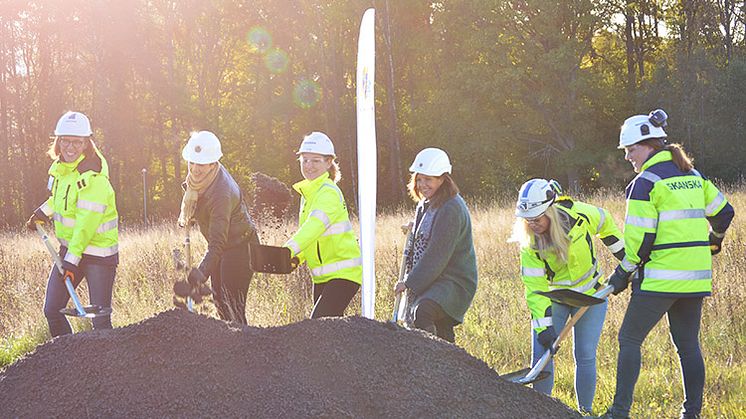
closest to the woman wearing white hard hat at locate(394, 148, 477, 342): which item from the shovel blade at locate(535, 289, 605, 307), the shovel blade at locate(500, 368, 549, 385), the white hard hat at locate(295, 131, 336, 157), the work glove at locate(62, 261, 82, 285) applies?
the white hard hat at locate(295, 131, 336, 157)

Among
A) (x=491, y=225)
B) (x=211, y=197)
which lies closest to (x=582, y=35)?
(x=491, y=225)

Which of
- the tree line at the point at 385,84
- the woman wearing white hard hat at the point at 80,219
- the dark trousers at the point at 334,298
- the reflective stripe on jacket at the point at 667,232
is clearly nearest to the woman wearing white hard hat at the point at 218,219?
the woman wearing white hard hat at the point at 80,219

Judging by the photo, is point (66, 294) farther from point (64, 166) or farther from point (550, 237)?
point (550, 237)

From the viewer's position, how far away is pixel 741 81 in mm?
29438

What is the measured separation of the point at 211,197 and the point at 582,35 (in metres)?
31.7

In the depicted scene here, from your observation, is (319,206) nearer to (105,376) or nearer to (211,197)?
(211,197)

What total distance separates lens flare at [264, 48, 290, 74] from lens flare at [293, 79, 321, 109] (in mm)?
1307

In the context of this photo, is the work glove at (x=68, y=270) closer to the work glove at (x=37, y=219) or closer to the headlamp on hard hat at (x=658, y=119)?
the work glove at (x=37, y=219)

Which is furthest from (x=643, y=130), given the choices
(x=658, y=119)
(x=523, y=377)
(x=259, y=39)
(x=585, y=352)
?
(x=259, y=39)

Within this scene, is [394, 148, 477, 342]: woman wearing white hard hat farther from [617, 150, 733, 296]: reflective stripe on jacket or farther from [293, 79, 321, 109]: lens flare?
[293, 79, 321, 109]: lens flare

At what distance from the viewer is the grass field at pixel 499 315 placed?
565cm

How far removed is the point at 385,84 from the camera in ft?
122

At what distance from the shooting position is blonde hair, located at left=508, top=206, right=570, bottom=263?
473 centimetres

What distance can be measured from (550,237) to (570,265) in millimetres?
246
